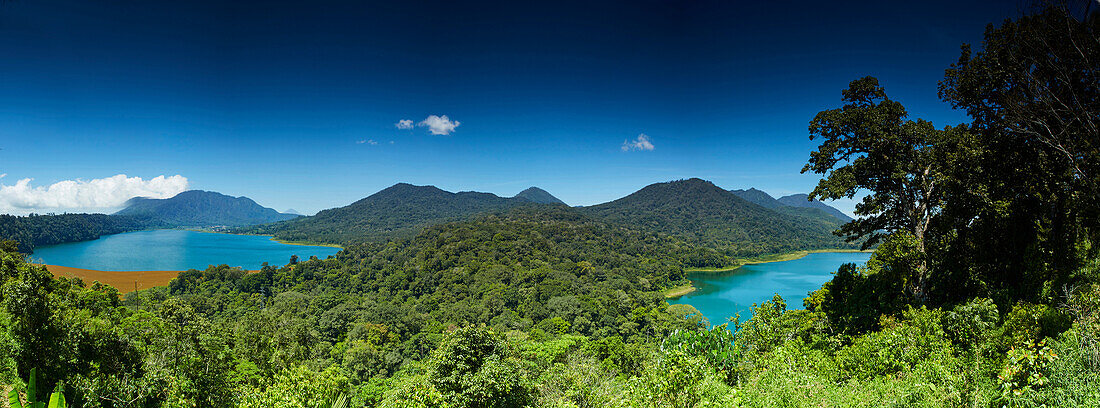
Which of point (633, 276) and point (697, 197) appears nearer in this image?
point (633, 276)

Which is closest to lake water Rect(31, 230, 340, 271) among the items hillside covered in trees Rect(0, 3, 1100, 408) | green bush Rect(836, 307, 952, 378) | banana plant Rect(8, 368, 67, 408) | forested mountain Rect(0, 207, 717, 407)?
forested mountain Rect(0, 207, 717, 407)

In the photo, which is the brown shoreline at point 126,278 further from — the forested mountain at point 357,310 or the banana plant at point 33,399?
the banana plant at point 33,399

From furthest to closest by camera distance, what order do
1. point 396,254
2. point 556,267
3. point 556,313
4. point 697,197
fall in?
point 697,197
point 396,254
point 556,267
point 556,313

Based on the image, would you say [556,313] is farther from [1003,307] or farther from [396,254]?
[396,254]

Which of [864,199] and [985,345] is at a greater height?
[864,199]

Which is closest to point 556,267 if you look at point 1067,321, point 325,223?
point 1067,321

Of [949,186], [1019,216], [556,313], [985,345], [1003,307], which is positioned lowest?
[556,313]

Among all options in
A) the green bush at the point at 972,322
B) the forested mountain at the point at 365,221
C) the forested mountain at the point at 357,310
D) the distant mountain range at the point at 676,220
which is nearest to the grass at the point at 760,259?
the distant mountain range at the point at 676,220

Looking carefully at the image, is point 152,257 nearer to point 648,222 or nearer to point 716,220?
point 648,222
